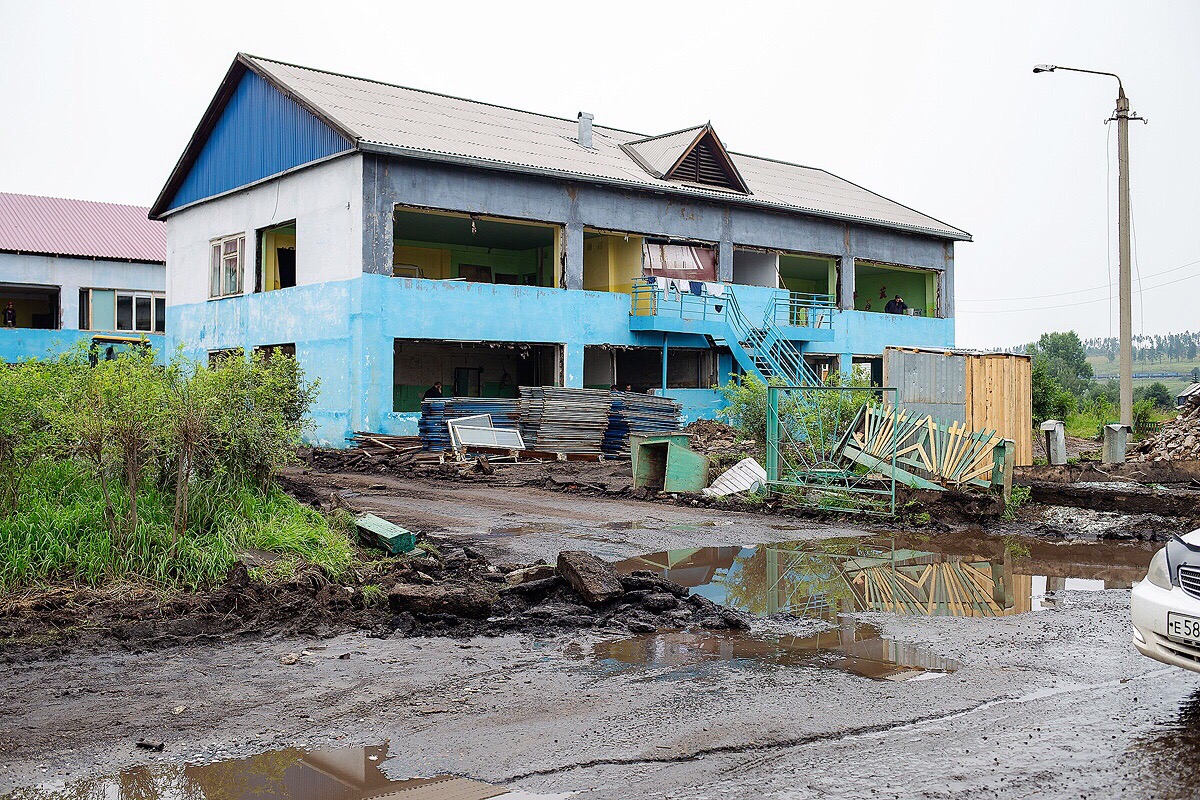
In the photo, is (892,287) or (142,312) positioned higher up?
(892,287)

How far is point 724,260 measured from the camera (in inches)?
1226

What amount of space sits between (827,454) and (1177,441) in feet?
34.4

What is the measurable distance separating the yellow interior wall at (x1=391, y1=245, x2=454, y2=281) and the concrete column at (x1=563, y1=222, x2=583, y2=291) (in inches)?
327

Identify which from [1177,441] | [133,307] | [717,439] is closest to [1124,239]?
[1177,441]

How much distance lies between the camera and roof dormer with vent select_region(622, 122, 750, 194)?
3031cm

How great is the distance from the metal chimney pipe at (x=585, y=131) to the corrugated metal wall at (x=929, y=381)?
638 inches

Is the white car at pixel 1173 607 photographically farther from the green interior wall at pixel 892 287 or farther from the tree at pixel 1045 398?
the green interior wall at pixel 892 287

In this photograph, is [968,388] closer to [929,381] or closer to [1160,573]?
[929,381]

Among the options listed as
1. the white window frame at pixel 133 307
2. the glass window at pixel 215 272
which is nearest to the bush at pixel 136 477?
the glass window at pixel 215 272

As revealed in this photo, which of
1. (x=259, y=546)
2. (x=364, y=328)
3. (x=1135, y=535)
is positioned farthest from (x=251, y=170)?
(x=1135, y=535)

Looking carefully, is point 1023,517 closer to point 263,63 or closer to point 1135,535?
point 1135,535

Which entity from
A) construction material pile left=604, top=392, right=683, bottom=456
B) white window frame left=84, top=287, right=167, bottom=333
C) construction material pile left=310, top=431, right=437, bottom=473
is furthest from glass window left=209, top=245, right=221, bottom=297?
construction material pile left=604, top=392, right=683, bottom=456

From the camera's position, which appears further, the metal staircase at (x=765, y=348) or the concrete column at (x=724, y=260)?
the concrete column at (x=724, y=260)

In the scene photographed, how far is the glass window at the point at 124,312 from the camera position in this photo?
130 feet
